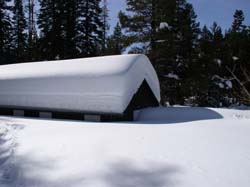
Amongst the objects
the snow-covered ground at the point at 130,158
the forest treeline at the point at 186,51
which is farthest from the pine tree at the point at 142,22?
the snow-covered ground at the point at 130,158

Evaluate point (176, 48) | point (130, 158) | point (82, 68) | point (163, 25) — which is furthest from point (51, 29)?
point (130, 158)

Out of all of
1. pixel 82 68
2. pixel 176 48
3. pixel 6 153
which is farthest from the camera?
pixel 176 48

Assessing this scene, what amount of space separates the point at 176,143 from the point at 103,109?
20.8 feet

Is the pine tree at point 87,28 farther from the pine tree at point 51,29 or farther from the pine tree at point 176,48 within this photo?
the pine tree at point 176,48

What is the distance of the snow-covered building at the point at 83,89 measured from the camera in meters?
12.4

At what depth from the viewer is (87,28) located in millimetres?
29391

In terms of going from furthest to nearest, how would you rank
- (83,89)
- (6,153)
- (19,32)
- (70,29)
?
(19,32) → (70,29) → (83,89) → (6,153)

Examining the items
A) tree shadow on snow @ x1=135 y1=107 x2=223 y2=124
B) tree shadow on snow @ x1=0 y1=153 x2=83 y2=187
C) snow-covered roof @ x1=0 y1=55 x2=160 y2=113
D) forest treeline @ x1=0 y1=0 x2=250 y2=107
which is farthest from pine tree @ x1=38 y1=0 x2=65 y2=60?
tree shadow on snow @ x1=0 y1=153 x2=83 y2=187

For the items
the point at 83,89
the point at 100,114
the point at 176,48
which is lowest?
the point at 100,114

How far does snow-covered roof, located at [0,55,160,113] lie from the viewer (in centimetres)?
1237

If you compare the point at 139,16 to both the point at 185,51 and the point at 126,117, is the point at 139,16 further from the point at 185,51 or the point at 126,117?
the point at 126,117

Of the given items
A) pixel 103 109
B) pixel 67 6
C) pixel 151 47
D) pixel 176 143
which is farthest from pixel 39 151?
pixel 67 6

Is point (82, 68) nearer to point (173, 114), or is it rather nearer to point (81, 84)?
point (81, 84)

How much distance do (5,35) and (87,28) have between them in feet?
28.6
